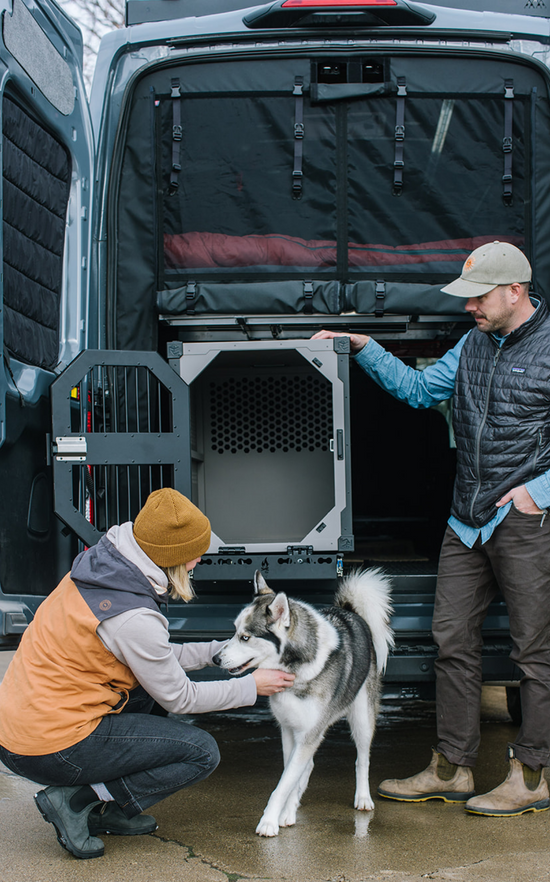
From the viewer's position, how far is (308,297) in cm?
375

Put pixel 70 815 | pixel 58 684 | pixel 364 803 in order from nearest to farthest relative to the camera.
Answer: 1. pixel 58 684
2. pixel 70 815
3. pixel 364 803

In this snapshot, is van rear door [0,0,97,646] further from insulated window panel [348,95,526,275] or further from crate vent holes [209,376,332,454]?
insulated window panel [348,95,526,275]

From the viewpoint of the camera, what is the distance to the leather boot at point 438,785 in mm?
3229

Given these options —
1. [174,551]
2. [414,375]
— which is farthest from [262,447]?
[174,551]

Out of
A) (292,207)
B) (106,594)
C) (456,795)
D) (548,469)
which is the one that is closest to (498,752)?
(456,795)

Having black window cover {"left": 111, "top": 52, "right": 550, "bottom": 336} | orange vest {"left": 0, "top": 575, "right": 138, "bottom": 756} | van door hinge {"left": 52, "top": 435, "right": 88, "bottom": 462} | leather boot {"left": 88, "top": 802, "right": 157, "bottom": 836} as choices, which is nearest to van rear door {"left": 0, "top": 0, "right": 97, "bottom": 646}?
van door hinge {"left": 52, "top": 435, "right": 88, "bottom": 462}

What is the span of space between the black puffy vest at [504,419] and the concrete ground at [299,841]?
116 cm

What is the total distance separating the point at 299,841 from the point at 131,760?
0.70 meters

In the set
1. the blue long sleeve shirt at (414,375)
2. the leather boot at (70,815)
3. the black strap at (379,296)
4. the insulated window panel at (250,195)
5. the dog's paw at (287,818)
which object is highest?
the insulated window panel at (250,195)

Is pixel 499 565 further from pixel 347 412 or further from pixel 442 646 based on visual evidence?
pixel 347 412

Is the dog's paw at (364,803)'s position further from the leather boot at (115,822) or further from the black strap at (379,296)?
the black strap at (379,296)

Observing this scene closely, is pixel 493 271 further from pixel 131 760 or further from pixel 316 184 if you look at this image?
pixel 131 760

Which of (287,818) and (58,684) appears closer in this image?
(58,684)

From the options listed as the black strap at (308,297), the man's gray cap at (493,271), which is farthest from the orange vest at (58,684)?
the man's gray cap at (493,271)
